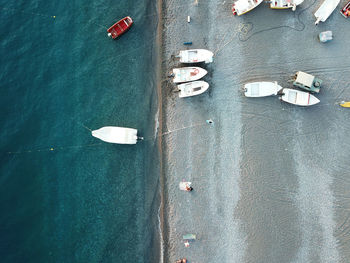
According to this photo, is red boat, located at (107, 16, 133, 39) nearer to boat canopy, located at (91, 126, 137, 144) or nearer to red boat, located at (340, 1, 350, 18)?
boat canopy, located at (91, 126, 137, 144)

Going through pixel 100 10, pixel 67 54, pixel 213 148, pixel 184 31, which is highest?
pixel 100 10

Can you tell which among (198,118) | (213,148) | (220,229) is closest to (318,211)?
(220,229)

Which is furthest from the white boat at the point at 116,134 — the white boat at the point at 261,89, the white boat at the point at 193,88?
the white boat at the point at 261,89

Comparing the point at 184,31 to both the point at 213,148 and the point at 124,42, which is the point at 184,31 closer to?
the point at 124,42

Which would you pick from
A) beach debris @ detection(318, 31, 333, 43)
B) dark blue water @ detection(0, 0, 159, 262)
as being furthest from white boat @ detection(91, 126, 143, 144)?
beach debris @ detection(318, 31, 333, 43)

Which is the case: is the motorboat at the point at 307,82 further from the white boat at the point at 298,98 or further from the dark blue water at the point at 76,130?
the dark blue water at the point at 76,130
